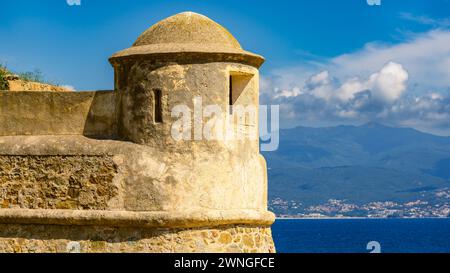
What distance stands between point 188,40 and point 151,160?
1.81 metres

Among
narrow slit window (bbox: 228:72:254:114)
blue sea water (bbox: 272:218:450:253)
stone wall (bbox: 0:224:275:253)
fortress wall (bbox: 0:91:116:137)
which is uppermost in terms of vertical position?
narrow slit window (bbox: 228:72:254:114)

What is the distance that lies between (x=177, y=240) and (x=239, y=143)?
171 centimetres

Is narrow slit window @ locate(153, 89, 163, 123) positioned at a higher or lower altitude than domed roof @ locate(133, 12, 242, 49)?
lower

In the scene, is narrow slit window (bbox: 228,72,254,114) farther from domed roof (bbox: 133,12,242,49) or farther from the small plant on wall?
the small plant on wall

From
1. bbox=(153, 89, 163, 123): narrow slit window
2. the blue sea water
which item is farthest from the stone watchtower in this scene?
the blue sea water

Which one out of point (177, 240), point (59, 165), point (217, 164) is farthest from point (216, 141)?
point (59, 165)

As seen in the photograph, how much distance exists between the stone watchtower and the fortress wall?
0.02 m

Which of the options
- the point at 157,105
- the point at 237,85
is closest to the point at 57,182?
the point at 157,105

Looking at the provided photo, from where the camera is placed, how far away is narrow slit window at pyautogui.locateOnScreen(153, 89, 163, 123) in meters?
12.1

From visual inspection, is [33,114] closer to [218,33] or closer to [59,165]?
[59,165]

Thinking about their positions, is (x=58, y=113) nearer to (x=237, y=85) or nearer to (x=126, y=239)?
(x=126, y=239)

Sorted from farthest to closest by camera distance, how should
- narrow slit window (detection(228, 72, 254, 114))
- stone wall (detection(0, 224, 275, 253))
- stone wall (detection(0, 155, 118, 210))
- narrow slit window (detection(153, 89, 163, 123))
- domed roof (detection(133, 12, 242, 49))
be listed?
narrow slit window (detection(228, 72, 254, 114))
domed roof (detection(133, 12, 242, 49))
narrow slit window (detection(153, 89, 163, 123))
stone wall (detection(0, 155, 118, 210))
stone wall (detection(0, 224, 275, 253))

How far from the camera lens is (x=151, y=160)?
11.9m

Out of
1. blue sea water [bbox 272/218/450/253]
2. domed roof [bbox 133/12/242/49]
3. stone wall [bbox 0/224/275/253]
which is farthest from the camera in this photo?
blue sea water [bbox 272/218/450/253]
